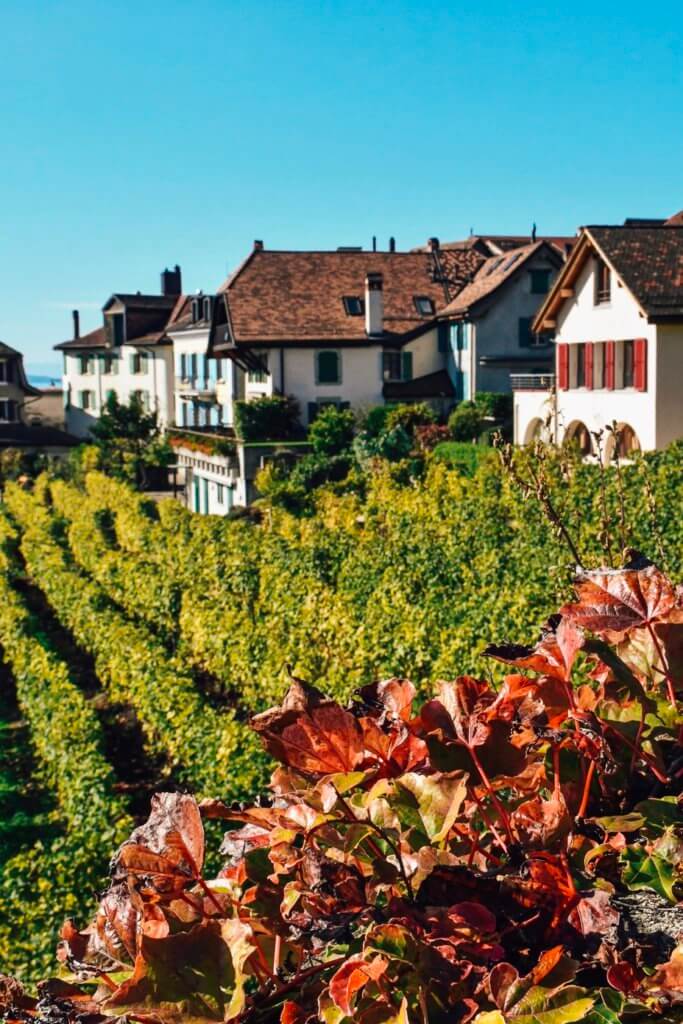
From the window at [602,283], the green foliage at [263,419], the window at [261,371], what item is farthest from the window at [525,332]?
the window at [602,283]

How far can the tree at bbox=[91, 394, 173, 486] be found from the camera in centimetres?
4516

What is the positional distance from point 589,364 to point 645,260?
3.07 metres

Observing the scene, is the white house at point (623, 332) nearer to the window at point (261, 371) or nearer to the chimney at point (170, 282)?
the window at point (261, 371)

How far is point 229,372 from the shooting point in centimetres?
4566

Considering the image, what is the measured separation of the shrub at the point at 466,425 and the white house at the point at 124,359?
74.7ft

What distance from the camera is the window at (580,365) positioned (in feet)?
103

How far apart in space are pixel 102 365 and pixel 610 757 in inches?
2523

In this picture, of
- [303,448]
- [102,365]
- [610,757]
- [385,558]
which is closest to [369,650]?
[385,558]

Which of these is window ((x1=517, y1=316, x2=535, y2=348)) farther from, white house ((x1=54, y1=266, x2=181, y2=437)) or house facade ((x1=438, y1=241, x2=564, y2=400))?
white house ((x1=54, y1=266, x2=181, y2=437))

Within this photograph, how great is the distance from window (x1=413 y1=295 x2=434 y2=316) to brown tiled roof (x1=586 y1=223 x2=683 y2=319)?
54.3ft

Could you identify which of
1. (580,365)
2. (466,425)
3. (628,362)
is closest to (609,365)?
(628,362)

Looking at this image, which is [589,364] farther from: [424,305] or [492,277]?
[424,305]

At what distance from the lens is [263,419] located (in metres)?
40.8

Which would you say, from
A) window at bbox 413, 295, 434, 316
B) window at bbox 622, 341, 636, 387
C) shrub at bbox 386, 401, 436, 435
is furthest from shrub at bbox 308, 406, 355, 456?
window at bbox 622, 341, 636, 387
